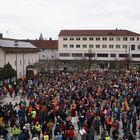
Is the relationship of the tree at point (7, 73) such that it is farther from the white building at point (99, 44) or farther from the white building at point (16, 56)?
the white building at point (99, 44)

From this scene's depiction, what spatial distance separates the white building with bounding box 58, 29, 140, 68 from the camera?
9594 cm

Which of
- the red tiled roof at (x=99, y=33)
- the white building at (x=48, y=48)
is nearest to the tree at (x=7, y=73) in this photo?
the red tiled roof at (x=99, y=33)

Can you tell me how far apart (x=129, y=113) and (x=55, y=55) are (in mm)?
81282

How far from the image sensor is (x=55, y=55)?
345ft

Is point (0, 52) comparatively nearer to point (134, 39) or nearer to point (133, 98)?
point (133, 98)

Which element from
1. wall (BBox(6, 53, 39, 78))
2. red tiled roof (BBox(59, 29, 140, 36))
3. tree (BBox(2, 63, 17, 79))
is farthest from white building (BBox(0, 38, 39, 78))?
red tiled roof (BBox(59, 29, 140, 36))

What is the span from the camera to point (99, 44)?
98.5m

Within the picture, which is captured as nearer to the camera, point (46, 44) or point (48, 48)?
point (48, 48)

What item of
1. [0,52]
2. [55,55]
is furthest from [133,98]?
[55,55]

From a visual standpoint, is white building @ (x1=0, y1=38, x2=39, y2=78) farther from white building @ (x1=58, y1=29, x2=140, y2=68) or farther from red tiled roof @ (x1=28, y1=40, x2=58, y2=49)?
red tiled roof @ (x1=28, y1=40, x2=58, y2=49)

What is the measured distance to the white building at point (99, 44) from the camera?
9594cm

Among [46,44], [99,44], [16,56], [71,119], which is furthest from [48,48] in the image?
[71,119]

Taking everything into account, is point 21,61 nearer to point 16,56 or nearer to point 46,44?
point 16,56

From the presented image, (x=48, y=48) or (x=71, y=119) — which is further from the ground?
(x=48, y=48)
